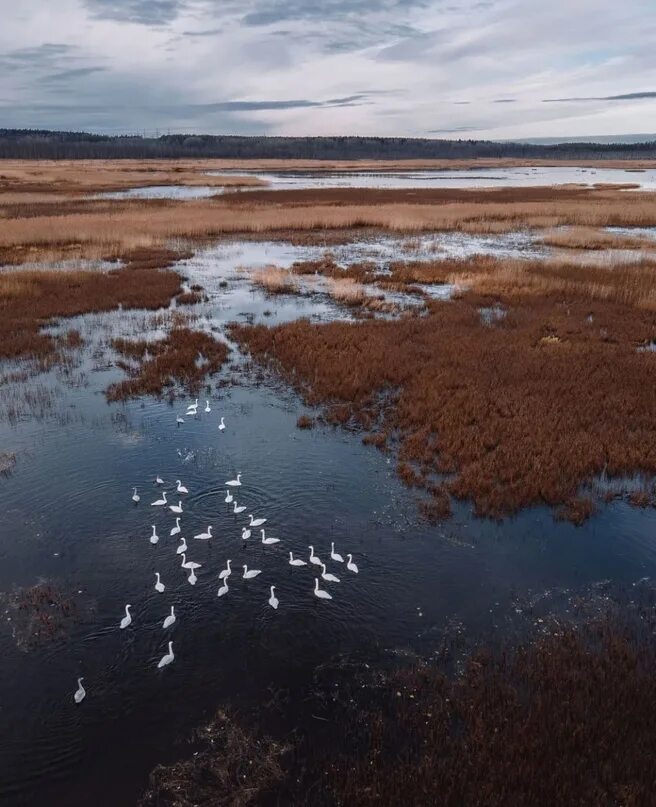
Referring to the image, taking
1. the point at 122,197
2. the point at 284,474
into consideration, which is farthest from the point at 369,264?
the point at 122,197

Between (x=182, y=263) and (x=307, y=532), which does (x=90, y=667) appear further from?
(x=182, y=263)

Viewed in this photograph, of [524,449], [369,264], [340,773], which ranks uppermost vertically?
[369,264]

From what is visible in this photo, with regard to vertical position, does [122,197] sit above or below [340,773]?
above

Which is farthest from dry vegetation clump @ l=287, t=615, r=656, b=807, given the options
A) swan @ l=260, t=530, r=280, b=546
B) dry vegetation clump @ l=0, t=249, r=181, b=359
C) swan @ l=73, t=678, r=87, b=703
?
dry vegetation clump @ l=0, t=249, r=181, b=359

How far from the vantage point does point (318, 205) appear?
6444cm

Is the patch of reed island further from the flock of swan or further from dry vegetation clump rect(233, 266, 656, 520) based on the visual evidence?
dry vegetation clump rect(233, 266, 656, 520)

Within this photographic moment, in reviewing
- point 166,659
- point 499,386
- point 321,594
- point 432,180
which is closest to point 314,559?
point 321,594

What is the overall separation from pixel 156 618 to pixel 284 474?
4760 millimetres

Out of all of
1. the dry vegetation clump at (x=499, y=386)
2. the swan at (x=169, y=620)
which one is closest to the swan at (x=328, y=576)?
the swan at (x=169, y=620)

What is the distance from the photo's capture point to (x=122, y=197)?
2820 inches

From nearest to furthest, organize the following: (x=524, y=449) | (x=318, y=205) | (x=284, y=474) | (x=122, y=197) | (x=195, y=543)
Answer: (x=195, y=543) < (x=284, y=474) < (x=524, y=449) < (x=318, y=205) < (x=122, y=197)

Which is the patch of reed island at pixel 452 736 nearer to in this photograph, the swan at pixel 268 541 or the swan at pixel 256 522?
the swan at pixel 268 541

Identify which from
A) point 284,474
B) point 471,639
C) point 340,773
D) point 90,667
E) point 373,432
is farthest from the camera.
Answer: point 373,432

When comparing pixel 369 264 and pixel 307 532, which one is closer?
pixel 307 532
